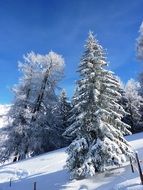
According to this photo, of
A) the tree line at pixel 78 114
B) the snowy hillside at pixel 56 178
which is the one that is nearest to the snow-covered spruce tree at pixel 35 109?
the tree line at pixel 78 114

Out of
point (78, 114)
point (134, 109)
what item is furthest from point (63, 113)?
point (78, 114)

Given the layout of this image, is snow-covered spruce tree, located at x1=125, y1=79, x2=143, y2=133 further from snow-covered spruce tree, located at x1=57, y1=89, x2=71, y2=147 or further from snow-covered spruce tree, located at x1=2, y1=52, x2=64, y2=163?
snow-covered spruce tree, located at x1=2, y1=52, x2=64, y2=163

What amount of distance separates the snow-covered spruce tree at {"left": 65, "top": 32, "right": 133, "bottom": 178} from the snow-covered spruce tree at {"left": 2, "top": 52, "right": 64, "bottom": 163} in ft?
48.8

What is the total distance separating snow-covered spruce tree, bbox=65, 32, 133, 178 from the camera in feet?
53.6

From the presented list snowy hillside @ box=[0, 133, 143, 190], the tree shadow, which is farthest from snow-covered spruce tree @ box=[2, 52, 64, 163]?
the tree shadow

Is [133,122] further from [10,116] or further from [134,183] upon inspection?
[134,183]

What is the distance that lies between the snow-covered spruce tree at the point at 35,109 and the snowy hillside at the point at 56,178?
288 inches

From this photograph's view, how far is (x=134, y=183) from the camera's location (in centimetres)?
1258

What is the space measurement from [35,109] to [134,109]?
17.4 meters

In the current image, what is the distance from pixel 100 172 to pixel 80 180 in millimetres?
1269

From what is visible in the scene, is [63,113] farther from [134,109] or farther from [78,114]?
[78,114]

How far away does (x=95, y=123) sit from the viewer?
57.4 ft

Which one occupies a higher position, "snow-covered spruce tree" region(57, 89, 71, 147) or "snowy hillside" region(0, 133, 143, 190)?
"snow-covered spruce tree" region(57, 89, 71, 147)

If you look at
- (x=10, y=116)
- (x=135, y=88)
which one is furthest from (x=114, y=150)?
(x=135, y=88)
